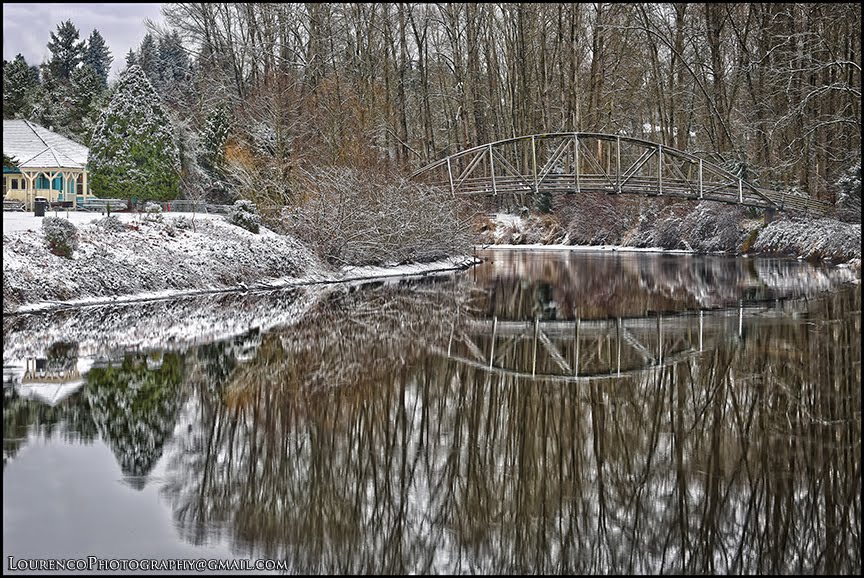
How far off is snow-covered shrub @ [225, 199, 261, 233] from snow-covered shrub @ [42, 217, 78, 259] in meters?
7.11

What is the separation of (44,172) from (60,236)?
17524 millimetres

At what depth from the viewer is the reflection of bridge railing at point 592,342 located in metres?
15.4

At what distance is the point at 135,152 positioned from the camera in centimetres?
3800

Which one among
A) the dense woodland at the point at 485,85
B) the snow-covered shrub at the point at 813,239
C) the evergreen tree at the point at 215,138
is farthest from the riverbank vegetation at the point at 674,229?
the evergreen tree at the point at 215,138

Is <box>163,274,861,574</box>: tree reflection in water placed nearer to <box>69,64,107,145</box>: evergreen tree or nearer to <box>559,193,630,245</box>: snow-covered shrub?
<box>559,193,630,245</box>: snow-covered shrub

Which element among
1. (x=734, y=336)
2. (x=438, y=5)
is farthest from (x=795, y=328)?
(x=438, y=5)

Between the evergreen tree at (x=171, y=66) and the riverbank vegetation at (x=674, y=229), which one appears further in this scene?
the evergreen tree at (x=171, y=66)

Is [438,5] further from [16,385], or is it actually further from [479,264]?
[16,385]

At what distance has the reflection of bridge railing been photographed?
15.4 m

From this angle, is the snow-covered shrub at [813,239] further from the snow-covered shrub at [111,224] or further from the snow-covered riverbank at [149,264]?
the snow-covered shrub at [111,224]

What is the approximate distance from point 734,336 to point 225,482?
40.8ft

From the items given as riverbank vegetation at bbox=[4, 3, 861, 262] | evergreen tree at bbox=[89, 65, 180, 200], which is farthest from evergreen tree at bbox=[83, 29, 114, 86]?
evergreen tree at bbox=[89, 65, 180, 200]

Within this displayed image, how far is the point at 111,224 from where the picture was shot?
29.9 metres

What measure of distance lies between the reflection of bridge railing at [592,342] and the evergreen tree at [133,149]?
20.7 meters
